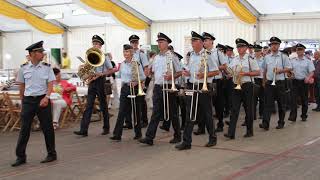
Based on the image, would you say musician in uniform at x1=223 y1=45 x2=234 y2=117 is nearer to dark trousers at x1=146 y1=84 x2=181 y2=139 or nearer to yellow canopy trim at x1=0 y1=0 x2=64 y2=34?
dark trousers at x1=146 y1=84 x2=181 y2=139

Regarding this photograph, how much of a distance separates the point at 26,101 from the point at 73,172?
1.36m

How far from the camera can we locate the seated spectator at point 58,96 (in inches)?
444

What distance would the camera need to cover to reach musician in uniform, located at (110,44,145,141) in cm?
918

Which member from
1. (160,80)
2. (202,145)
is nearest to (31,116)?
(160,80)

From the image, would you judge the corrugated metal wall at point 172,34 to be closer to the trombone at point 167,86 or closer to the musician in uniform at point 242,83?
the musician in uniform at point 242,83

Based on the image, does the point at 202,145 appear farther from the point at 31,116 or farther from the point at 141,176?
the point at 31,116

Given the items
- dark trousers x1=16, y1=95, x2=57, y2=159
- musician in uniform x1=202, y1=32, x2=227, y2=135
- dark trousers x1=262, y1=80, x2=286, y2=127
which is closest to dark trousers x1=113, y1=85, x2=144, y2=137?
musician in uniform x1=202, y1=32, x2=227, y2=135

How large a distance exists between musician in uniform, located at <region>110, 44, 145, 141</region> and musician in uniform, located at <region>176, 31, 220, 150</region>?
1296 millimetres

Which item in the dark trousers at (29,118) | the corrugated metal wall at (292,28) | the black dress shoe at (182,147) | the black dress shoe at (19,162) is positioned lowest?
the black dress shoe at (19,162)

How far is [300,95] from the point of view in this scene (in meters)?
12.3

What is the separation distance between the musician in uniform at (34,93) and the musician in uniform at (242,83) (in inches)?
141

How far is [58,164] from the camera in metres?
7.32

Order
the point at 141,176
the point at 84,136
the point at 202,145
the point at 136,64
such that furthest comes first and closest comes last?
the point at 84,136 → the point at 136,64 → the point at 202,145 → the point at 141,176

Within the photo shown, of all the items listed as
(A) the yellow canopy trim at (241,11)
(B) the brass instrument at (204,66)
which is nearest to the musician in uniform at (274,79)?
(B) the brass instrument at (204,66)
